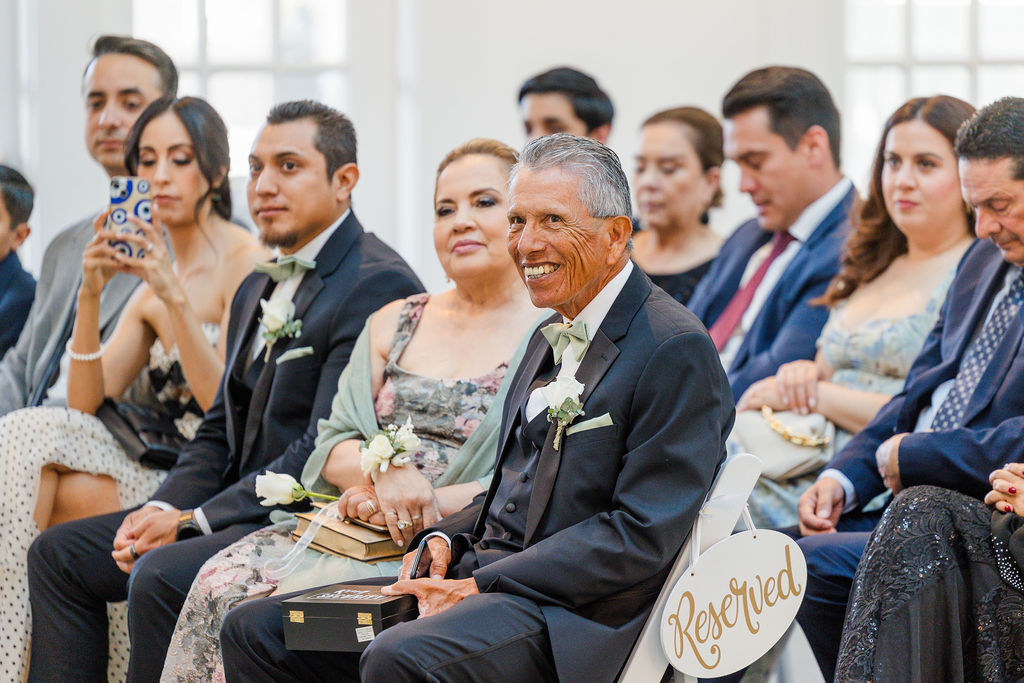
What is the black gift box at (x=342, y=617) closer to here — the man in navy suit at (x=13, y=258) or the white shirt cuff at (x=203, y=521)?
the white shirt cuff at (x=203, y=521)

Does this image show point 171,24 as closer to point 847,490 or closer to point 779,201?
point 779,201

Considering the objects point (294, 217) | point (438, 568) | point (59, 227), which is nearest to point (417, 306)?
point (294, 217)

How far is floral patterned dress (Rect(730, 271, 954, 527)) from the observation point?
3.55m

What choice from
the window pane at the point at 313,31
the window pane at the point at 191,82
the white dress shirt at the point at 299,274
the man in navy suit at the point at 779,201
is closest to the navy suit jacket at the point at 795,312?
the man in navy suit at the point at 779,201

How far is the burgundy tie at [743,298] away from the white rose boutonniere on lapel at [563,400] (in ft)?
6.60

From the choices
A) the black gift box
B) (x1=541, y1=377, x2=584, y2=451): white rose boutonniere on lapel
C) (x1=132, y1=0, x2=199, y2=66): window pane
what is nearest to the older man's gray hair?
(x1=541, y1=377, x2=584, y2=451): white rose boutonniere on lapel

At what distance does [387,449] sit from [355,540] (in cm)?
24

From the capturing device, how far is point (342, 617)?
258cm

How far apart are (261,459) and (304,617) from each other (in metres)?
1.08

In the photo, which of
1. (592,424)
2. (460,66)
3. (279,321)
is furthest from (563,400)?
(460,66)

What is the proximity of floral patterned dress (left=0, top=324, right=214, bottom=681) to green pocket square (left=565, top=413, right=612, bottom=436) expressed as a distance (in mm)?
1855

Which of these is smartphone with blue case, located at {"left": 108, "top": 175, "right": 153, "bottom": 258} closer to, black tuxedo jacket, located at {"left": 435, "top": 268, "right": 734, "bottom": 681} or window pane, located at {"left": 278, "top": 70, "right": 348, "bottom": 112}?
black tuxedo jacket, located at {"left": 435, "top": 268, "right": 734, "bottom": 681}

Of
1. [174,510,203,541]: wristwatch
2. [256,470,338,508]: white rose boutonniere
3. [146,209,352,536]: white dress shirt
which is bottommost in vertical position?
[174,510,203,541]: wristwatch

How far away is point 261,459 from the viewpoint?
3.65m
